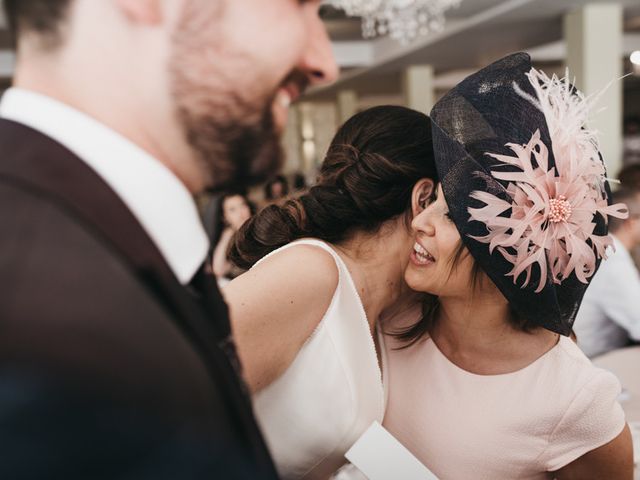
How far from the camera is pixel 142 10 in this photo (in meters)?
0.41

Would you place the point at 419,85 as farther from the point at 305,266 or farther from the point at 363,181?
the point at 305,266

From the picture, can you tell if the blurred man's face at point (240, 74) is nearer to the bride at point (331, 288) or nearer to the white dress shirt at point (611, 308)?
the bride at point (331, 288)

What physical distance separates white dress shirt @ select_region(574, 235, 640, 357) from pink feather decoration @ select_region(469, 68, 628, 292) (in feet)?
5.15

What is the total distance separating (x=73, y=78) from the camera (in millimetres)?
418

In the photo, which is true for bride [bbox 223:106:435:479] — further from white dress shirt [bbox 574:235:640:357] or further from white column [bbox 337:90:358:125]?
white column [bbox 337:90:358:125]

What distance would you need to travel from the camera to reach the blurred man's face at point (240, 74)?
0.42 metres

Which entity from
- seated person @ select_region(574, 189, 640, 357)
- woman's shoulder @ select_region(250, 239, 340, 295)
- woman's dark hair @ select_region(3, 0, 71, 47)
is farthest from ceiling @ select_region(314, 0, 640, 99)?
woman's dark hair @ select_region(3, 0, 71, 47)

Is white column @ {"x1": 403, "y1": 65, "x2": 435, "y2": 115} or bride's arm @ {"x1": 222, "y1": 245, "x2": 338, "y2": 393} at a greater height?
bride's arm @ {"x1": 222, "y1": 245, "x2": 338, "y2": 393}

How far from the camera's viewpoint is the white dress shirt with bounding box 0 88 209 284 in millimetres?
400

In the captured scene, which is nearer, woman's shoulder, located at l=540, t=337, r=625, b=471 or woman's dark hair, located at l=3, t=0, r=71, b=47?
woman's dark hair, located at l=3, t=0, r=71, b=47

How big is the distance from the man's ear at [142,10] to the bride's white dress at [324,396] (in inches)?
24.3

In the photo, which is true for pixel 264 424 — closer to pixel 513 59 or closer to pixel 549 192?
pixel 549 192

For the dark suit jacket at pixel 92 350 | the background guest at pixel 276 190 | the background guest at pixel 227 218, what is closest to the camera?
the dark suit jacket at pixel 92 350

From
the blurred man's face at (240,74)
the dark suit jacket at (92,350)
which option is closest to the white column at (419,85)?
the blurred man's face at (240,74)
